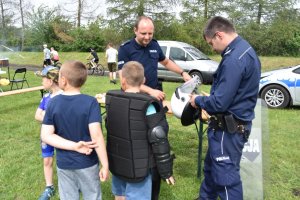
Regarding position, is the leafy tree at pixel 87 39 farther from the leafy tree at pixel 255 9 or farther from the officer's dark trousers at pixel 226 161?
the officer's dark trousers at pixel 226 161

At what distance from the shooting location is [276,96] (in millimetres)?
8734

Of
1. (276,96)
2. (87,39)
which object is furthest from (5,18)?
(276,96)

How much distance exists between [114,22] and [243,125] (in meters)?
28.9

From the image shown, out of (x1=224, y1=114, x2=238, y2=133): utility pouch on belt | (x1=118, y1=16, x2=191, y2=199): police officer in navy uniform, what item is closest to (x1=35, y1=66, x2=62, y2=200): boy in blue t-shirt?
(x1=118, y1=16, x2=191, y2=199): police officer in navy uniform

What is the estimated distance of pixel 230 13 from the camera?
27734 millimetres

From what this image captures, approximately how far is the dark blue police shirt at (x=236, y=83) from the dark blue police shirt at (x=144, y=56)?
112 centimetres

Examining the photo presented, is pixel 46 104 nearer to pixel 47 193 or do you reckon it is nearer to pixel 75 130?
pixel 47 193

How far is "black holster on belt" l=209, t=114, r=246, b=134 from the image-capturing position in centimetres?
288

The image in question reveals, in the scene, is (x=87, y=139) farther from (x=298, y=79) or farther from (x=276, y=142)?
(x=298, y=79)

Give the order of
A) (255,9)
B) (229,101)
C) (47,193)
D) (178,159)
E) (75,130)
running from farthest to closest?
(255,9), (178,159), (47,193), (229,101), (75,130)

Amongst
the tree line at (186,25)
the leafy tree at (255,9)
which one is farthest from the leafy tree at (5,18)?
the leafy tree at (255,9)

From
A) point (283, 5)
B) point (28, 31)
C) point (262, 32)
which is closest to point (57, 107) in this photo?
point (262, 32)

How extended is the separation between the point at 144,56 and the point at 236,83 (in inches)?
55.2

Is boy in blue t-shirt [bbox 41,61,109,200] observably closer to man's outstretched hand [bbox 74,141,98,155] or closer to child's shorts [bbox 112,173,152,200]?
man's outstretched hand [bbox 74,141,98,155]
